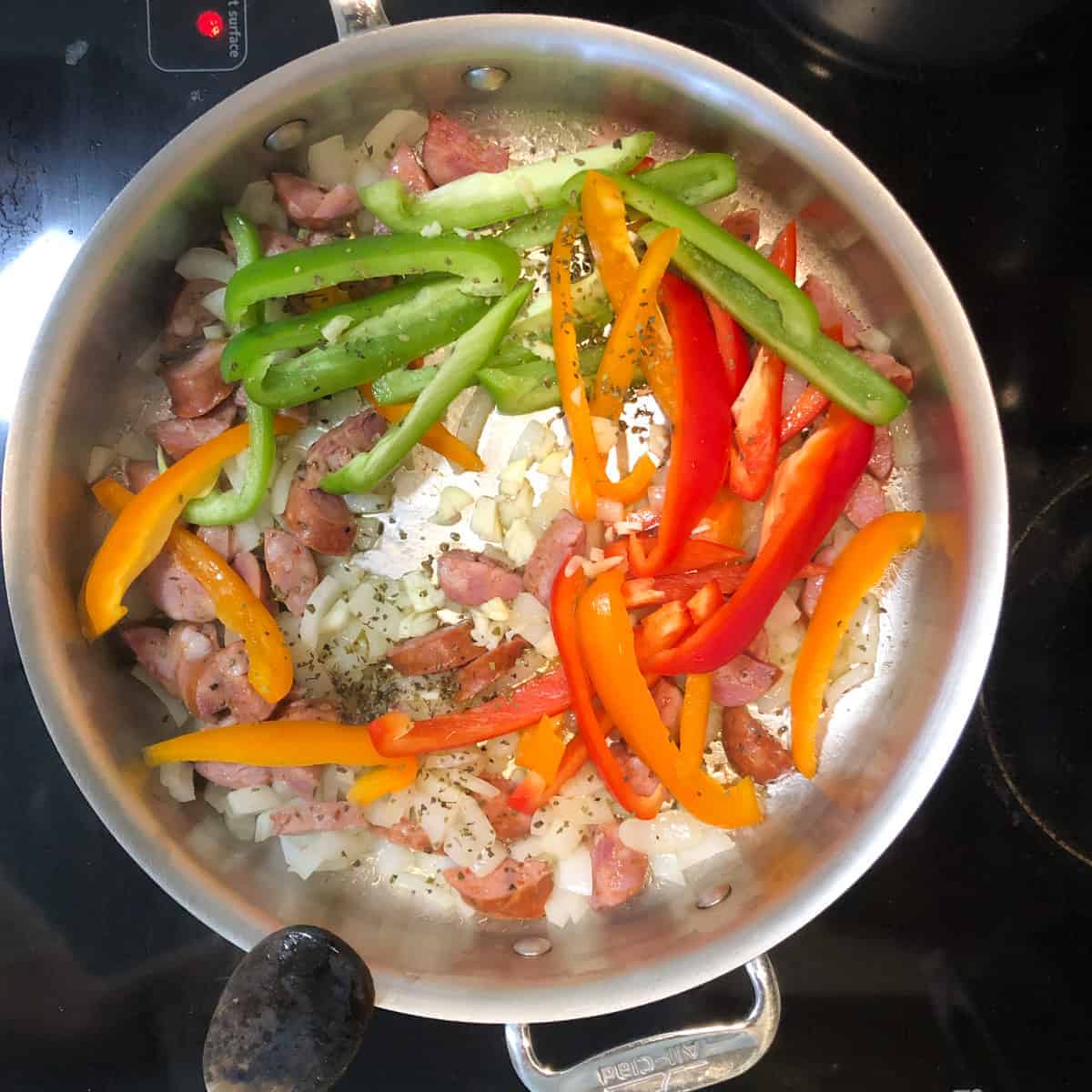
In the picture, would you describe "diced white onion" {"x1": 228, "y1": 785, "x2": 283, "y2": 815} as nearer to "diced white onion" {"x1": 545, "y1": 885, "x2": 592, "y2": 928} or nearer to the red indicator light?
"diced white onion" {"x1": 545, "y1": 885, "x2": 592, "y2": 928}

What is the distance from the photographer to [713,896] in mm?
1232

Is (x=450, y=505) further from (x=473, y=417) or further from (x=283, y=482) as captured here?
(x=283, y=482)

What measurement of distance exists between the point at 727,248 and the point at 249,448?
2.22 ft

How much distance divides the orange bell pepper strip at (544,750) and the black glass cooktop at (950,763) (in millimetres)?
396

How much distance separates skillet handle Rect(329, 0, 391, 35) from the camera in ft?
3.63

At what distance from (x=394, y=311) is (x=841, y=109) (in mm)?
698

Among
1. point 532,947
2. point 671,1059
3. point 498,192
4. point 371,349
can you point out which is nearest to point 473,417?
point 371,349

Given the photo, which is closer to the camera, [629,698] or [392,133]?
[629,698]

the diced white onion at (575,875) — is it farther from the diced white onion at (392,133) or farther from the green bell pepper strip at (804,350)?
the diced white onion at (392,133)

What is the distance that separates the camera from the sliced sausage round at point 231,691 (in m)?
1.19

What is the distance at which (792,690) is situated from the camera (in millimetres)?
1210

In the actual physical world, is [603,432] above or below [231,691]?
above

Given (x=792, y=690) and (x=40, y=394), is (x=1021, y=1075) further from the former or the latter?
(x=40, y=394)

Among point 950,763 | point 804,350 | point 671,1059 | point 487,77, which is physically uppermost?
point 487,77
